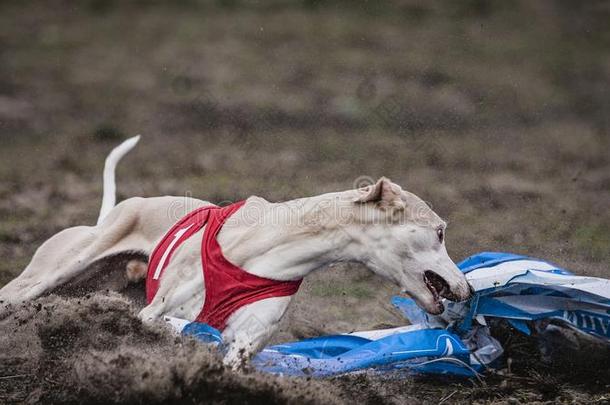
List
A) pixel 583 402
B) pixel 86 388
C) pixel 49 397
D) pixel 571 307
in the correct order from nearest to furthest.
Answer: pixel 86 388 < pixel 49 397 < pixel 583 402 < pixel 571 307

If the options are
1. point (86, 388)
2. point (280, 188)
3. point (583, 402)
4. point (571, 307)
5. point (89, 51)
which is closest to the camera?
point (86, 388)

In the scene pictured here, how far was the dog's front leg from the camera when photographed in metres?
4.43

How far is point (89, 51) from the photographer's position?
765 inches

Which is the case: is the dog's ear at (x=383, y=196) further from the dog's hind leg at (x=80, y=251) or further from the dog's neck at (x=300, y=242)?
the dog's hind leg at (x=80, y=251)

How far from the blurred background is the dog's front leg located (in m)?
1.59

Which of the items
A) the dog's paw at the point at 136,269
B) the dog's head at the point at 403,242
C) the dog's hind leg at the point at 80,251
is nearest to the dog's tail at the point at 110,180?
the dog's hind leg at the point at 80,251

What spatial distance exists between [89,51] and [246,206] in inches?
614

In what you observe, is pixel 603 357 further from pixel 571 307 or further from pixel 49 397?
pixel 49 397

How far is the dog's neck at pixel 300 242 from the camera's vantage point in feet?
15.1

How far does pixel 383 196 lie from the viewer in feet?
15.0

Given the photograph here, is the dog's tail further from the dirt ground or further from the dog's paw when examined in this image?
the dirt ground

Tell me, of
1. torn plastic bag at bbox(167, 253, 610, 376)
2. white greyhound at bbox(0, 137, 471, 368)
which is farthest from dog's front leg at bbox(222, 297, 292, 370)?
torn plastic bag at bbox(167, 253, 610, 376)

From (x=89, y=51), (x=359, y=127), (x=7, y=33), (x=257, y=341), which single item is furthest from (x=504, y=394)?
(x=7, y=33)

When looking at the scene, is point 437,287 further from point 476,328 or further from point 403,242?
point 476,328
